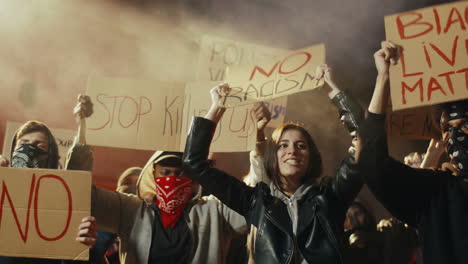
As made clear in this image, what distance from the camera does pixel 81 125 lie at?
2482 millimetres

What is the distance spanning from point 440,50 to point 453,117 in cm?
26

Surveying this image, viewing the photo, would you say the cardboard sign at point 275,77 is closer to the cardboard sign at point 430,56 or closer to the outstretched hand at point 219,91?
the outstretched hand at point 219,91

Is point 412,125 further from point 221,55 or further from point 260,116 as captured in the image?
point 221,55

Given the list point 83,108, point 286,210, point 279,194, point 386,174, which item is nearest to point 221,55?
point 83,108

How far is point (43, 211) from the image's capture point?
2.03 meters

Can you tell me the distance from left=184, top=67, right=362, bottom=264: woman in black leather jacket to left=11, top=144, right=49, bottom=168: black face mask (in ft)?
2.39

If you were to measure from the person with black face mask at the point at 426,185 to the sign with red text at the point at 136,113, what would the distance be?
1179 millimetres

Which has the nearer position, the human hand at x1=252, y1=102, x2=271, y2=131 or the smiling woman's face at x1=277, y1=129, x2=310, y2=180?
the smiling woman's face at x1=277, y1=129, x2=310, y2=180

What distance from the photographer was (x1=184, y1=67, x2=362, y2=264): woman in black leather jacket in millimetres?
1810

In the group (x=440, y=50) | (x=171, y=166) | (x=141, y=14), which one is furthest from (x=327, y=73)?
(x=141, y=14)

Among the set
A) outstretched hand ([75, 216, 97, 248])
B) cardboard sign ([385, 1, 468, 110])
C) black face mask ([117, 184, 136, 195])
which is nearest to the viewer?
cardboard sign ([385, 1, 468, 110])

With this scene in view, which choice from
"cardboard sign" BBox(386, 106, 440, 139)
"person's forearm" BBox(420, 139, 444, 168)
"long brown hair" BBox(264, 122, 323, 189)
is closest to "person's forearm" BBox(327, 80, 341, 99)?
"long brown hair" BBox(264, 122, 323, 189)

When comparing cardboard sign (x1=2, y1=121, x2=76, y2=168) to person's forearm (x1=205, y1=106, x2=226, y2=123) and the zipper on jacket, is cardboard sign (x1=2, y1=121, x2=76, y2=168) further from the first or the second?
the zipper on jacket

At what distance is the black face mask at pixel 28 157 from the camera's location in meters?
2.21
